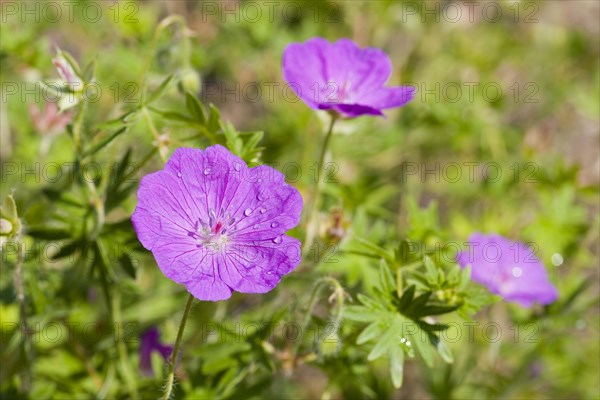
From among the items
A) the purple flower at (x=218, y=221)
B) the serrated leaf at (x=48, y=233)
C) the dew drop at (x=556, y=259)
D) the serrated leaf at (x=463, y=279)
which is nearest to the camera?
the purple flower at (x=218, y=221)

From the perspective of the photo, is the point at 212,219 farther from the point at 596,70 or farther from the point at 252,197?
the point at 596,70

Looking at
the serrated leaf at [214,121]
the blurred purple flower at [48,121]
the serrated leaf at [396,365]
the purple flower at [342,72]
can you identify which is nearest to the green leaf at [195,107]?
the serrated leaf at [214,121]

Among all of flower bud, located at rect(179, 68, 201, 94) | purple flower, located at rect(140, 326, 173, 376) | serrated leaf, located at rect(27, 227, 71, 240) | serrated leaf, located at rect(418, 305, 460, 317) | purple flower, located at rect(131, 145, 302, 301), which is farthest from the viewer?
purple flower, located at rect(140, 326, 173, 376)

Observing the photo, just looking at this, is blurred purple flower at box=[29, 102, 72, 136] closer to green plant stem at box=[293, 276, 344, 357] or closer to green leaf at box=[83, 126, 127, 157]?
green leaf at box=[83, 126, 127, 157]

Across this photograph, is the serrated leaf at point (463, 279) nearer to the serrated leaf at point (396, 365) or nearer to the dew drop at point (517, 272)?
the serrated leaf at point (396, 365)

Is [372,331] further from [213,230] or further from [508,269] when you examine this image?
[508,269]

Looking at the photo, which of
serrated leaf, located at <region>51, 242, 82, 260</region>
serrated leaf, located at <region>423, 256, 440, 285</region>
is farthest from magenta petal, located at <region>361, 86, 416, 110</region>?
serrated leaf, located at <region>51, 242, 82, 260</region>

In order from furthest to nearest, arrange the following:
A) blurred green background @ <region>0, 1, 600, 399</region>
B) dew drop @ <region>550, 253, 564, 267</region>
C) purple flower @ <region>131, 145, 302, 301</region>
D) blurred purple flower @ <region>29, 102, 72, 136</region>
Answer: dew drop @ <region>550, 253, 564, 267</region> < blurred purple flower @ <region>29, 102, 72, 136</region> < blurred green background @ <region>0, 1, 600, 399</region> < purple flower @ <region>131, 145, 302, 301</region>
